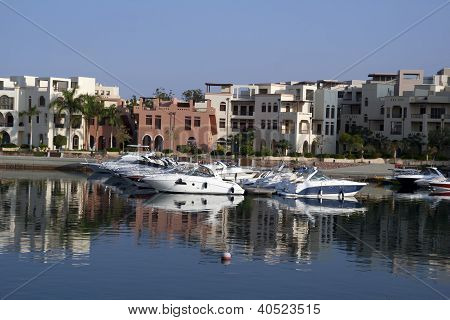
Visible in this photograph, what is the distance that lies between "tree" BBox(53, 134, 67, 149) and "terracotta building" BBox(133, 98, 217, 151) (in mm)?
8565

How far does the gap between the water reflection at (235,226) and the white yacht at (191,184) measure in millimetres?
827

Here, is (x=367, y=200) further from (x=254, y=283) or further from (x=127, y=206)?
(x=254, y=283)

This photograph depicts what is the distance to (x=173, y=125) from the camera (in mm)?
94812

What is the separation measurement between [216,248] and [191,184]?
21715 mm

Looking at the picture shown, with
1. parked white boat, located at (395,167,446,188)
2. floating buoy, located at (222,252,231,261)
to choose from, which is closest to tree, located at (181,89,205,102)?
parked white boat, located at (395,167,446,188)

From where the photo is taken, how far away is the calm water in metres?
22.6

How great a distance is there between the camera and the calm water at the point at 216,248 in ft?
74.2

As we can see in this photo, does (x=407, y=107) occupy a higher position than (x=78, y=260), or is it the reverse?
(x=407, y=107)

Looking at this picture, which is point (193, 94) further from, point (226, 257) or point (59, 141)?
point (226, 257)

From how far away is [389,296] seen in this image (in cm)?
2231

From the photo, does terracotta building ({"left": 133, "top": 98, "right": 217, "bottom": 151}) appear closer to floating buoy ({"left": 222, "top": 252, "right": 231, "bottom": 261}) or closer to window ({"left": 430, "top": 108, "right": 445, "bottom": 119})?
window ({"left": 430, "top": 108, "right": 445, "bottom": 119})

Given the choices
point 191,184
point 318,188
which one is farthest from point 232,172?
point 318,188
